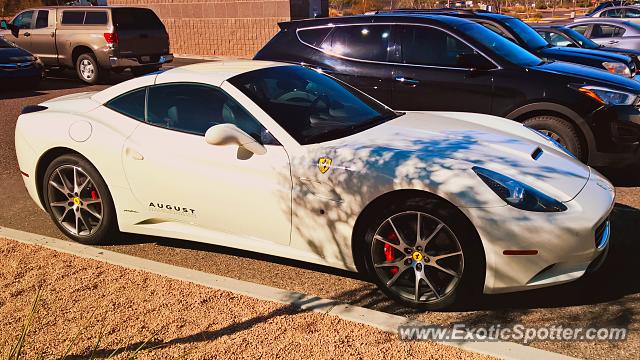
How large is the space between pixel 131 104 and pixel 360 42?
329 cm

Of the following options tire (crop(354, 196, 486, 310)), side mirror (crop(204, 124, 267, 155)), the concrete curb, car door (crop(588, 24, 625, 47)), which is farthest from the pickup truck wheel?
tire (crop(354, 196, 486, 310))

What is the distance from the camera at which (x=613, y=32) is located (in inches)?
567

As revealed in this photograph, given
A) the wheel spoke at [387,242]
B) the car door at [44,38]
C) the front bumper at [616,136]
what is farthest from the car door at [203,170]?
the car door at [44,38]

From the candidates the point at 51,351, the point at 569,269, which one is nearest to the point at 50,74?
the point at 51,351

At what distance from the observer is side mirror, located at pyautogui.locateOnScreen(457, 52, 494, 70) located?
6410 millimetres

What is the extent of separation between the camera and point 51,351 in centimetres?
313

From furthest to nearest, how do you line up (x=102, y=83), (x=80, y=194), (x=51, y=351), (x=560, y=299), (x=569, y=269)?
(x=102, y=83), (x=80, y=194), (x=560, y=299), (x=569, y=269), (x=51, y=351)

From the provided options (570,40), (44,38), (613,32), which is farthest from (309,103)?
(44,38)

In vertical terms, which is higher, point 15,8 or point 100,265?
point 15,8

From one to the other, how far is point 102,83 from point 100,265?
11.8m

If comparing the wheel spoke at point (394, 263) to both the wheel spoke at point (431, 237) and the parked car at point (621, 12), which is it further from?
the parked car at point (621, 12)

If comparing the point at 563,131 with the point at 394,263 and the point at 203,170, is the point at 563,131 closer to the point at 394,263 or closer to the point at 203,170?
Result: the point at 394,263

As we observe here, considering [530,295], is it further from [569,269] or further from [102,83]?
[102,83]

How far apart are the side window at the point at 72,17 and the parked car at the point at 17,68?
168 centimetres
